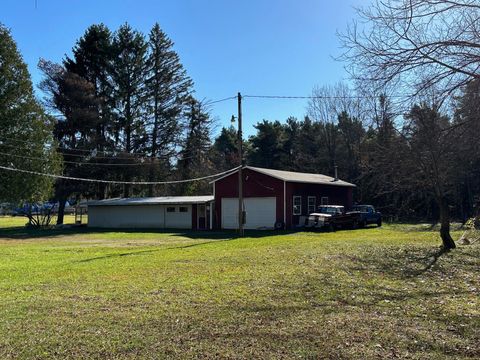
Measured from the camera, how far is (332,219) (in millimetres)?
30391

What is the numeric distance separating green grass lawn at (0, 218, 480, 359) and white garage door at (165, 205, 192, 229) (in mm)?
25451

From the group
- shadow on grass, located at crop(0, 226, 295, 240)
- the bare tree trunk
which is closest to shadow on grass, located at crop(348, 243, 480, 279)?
the bare tree trunk

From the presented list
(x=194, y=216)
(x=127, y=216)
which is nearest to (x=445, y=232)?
(x=194, y=216)

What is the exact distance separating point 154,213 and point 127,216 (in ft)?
10.7

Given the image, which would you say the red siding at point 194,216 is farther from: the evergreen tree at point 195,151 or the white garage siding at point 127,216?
the evergreen tree at point 195,151

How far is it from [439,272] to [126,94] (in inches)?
1809

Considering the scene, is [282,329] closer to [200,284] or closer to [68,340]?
[68,340]

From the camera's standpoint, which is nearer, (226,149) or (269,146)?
(269,146)

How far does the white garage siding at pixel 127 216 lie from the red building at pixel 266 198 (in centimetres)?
674

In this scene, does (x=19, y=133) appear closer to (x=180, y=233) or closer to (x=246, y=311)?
(x=180, y=233)

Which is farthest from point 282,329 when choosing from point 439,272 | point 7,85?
point 7,85

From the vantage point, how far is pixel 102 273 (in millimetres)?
11992

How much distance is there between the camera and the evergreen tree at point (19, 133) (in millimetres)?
37219

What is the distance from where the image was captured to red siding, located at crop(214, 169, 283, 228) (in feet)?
108
